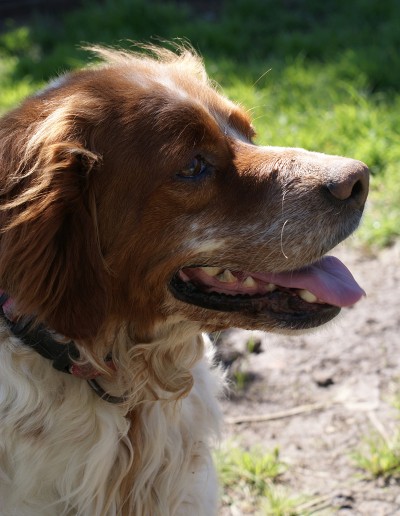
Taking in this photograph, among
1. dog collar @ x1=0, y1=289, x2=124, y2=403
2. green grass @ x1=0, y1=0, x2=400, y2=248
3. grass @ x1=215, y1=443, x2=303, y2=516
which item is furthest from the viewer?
green grass @ x1=0, y1=0, x2=400, y2=248

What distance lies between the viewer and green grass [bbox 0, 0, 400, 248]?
5.29 meters

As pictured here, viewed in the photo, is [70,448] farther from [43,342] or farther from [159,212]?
[159,212]

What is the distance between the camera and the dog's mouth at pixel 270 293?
2486 millimetres

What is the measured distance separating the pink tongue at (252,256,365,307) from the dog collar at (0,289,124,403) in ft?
2.04

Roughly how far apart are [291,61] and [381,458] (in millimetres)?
4129

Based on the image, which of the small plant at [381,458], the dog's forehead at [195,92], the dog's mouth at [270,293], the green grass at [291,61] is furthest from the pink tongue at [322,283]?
the green grass at [291,61]

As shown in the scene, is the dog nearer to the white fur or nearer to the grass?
the white fur

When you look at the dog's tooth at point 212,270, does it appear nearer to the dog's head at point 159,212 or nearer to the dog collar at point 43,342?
the dog's head at point 159,212

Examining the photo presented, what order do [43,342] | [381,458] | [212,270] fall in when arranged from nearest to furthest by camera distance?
1. [43,342]
2. [212,270]
3. [381,458]

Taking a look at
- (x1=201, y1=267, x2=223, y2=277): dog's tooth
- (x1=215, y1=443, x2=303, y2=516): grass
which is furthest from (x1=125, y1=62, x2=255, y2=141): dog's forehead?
(x1=215, y1=443, x2=303, y2=516): grass

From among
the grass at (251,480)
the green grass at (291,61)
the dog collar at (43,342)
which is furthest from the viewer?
the green grass at (291,61)

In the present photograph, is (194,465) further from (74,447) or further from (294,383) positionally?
(294,383)

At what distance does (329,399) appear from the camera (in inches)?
145

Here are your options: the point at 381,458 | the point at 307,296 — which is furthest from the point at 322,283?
the point at 381,458
